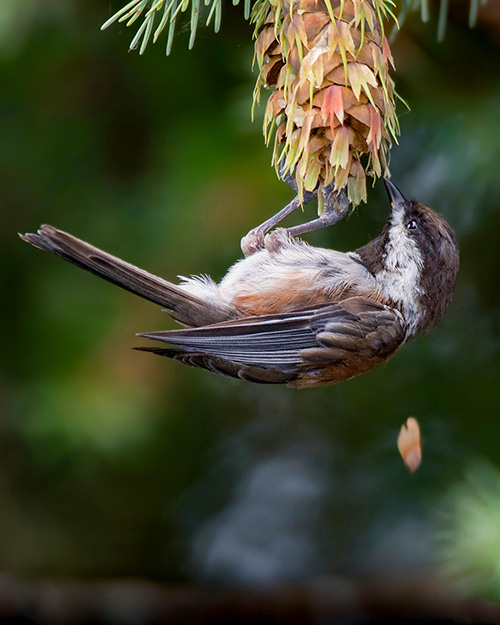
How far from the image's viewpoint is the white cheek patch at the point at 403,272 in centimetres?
132

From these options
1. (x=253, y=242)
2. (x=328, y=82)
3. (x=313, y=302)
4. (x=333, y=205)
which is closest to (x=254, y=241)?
(x=253, y=242)

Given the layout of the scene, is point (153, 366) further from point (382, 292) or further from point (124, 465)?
point (382, 292)

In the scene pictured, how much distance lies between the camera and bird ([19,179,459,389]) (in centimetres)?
113

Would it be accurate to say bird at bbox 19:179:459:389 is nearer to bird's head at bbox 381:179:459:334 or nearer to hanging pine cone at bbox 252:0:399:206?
bird's head at bbox 381:179:459:334

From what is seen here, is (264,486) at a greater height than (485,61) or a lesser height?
lesser

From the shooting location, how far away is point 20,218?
143cm

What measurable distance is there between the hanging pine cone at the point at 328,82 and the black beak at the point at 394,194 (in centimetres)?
42

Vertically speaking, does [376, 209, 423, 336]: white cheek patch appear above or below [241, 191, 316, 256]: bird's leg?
above

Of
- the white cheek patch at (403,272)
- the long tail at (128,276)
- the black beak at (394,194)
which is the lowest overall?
the long tail at (128,276)

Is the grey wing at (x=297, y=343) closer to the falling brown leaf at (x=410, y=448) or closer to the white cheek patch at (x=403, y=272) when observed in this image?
the white cheek patch at (x=403, y=272)

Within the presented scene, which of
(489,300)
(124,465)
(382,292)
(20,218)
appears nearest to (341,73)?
(382,292)

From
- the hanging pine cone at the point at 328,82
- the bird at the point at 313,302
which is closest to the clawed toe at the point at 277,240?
the bird at the point at 313,302

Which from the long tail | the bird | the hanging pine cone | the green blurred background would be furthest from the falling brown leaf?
the hanging pine cone

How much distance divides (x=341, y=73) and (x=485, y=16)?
0.55m
